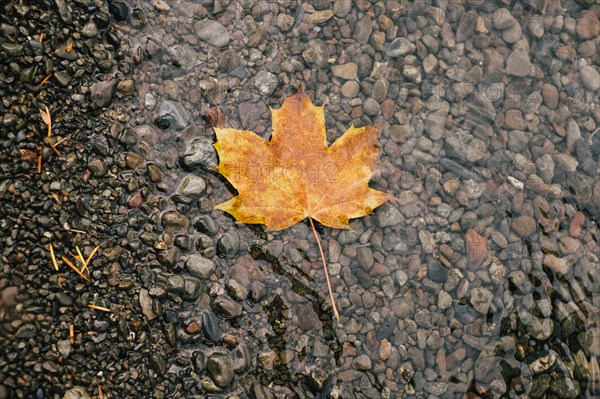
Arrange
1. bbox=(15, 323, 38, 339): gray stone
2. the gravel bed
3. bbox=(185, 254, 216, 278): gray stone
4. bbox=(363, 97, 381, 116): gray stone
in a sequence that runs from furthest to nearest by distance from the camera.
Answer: bbox=(363, 97, 381, 116): gray stone
bbox=(185, 254, 216, 278): gray stone
the gravel bed
bbox=(15, 323, 38, 339): gray stone

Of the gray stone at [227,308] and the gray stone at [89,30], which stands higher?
the gray stone at [89,30]

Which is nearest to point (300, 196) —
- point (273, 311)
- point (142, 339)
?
point (273, 311)

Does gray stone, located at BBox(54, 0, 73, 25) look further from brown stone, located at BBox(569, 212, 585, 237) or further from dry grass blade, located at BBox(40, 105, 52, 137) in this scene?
brown stone, located at BBox(569, 212, 585, 237)

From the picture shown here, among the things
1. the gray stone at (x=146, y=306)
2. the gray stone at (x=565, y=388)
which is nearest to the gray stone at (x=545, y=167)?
the gray stone at (x=565, y=388)

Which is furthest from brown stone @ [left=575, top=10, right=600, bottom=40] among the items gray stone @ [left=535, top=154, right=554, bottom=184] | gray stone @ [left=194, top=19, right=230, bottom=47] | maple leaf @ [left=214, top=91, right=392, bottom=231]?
gray stone @ [left=194, top=19, right=230, bottom=47]

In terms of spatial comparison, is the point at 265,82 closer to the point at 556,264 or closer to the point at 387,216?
the point at 387,216

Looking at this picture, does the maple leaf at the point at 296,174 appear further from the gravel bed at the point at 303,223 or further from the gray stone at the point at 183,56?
the gray stone at the point at 183,56
